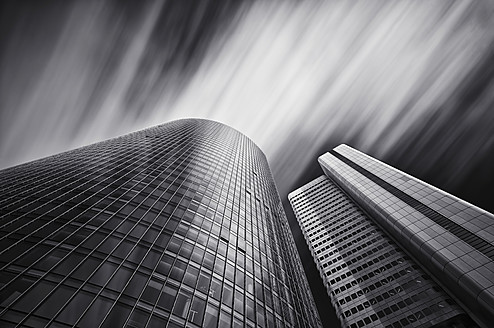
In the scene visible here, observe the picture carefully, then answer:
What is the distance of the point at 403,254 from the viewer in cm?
7662

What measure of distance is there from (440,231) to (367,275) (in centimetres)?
2526

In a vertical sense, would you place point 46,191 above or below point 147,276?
below

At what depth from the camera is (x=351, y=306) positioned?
73062 mm

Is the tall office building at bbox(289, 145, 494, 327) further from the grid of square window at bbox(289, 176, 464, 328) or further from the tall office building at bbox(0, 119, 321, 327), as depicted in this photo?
the tall office building at bbox(0, 119, 321, 327)

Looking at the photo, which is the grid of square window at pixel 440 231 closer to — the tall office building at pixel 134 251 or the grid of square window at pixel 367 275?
the grid of square window at pixel 367 275

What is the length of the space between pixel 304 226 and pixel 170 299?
103 meters

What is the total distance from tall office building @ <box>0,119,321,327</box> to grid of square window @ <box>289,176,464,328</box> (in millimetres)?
38135

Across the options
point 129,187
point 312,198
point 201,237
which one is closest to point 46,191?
point 129,187

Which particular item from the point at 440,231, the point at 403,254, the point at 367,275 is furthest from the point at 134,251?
the point at 403,254

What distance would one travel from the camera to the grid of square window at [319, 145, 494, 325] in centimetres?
4737

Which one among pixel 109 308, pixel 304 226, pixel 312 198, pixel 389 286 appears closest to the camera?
pixel 109 308

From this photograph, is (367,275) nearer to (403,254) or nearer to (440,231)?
(403,254)

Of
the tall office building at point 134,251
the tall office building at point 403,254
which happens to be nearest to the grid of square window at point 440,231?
the tall office building at point 403,254

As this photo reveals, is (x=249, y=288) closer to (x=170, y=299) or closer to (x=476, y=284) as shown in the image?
(x=170, y=299)
